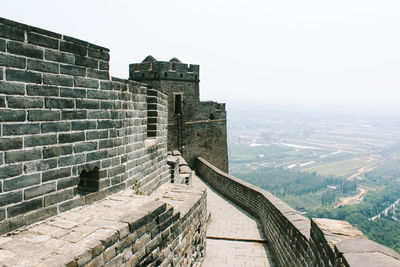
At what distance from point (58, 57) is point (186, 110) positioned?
14.5 metres

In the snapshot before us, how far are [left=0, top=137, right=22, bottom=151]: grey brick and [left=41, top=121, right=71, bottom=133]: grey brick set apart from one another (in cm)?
29

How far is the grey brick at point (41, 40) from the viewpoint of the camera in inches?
116

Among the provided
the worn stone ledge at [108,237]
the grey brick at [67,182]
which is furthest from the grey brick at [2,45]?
the worn stone ledge at [108,237]

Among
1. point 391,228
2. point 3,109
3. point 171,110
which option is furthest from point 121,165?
point 391,228

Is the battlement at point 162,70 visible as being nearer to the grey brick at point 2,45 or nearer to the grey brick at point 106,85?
the grey brick at point 106,85

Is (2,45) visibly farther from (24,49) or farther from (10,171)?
(10,171)

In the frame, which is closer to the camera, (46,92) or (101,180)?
(46,92)

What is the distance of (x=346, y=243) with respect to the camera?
3.17 metres

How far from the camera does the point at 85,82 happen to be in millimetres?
3609

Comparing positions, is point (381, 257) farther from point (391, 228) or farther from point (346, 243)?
point (391, 228)

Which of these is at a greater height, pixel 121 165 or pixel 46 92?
pixel 46 92

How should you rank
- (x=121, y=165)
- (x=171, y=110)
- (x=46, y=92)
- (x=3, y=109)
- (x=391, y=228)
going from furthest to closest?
(x=391, y=228) → (x=171, y=110) → (x=121, y=165) → (x=46, y=92) → (x=3, y=109)

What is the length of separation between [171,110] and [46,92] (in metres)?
14.2

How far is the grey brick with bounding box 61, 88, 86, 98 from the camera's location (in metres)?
3.30
